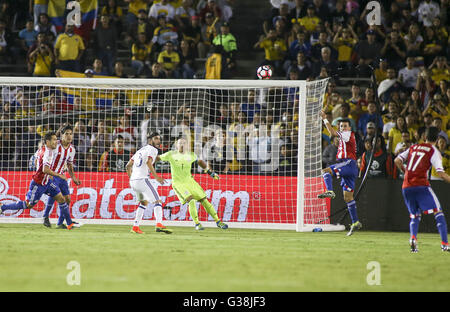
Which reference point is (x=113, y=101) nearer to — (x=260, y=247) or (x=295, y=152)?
(x=295, y=152)

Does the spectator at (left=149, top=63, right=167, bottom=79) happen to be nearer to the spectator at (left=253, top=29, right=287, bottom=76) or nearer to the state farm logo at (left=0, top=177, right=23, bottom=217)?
the spectator at (left=253, top=29, right=287, bottom=76)

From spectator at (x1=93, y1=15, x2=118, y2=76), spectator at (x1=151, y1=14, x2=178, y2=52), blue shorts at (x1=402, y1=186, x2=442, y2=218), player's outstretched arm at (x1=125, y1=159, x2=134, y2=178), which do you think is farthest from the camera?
spectator at (x1=151, y1=14, x2=178, y2=52)

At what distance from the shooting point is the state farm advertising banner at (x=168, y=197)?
15133 mm

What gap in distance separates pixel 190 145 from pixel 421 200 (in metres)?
5.49

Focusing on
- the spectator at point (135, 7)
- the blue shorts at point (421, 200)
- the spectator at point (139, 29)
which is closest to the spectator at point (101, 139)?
the spectator at point (139, 29)

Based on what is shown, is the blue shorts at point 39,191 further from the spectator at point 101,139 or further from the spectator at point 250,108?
the spectator at point 250,108

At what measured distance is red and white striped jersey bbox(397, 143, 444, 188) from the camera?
10.5m

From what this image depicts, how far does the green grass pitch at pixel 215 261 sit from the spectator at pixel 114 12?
8.60m

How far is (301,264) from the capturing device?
8906 mm

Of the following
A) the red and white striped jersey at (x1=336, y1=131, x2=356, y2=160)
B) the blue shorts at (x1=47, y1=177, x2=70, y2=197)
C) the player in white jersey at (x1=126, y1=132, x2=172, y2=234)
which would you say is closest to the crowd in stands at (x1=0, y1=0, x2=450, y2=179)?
the red and white striped jersey at (x1=336, y1=131, x2=356, y2=160)

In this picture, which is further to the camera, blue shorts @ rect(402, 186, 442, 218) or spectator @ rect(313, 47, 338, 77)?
spectator @ rect(313, 47, 338, 77)

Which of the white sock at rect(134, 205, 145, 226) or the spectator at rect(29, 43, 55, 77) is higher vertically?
the spectator at rect(29, 43, 55, 77)

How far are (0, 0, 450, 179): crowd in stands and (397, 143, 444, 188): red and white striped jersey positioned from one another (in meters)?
4.15

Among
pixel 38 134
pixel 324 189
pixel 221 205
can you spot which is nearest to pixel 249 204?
pixel 221 205
